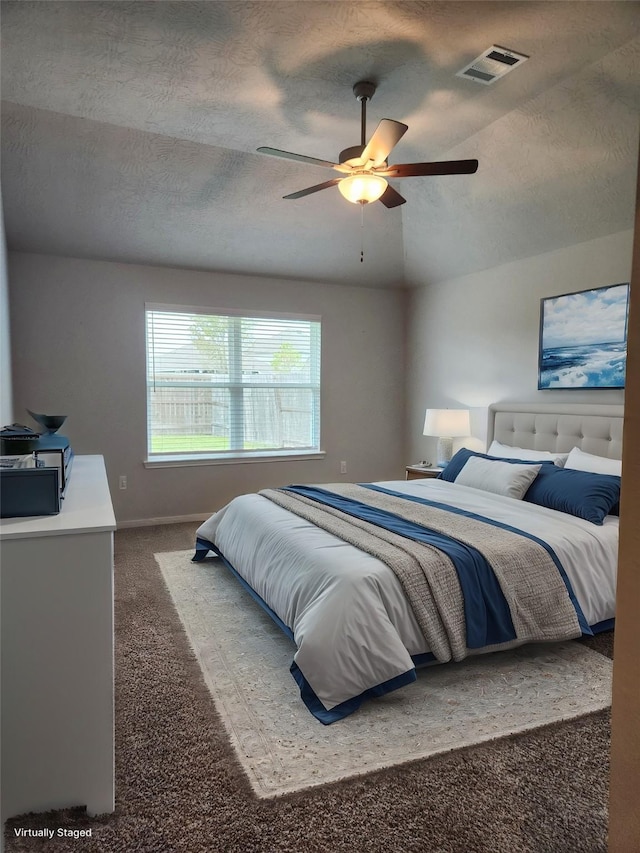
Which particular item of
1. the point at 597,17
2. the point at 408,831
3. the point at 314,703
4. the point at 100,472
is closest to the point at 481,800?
the point at 408,831

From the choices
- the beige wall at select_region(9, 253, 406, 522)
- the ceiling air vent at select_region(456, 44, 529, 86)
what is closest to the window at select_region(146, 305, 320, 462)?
the beige wall at select_region(9, 253, 406, 522)

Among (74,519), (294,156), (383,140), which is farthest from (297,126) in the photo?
(74,519)

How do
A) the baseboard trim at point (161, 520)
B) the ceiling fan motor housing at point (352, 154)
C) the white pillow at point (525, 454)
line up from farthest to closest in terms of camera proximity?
the baseboard trim at point (161, 520) → the white pillow at point (525, 454) → the ceiling fan motor housing at point (352, 154)

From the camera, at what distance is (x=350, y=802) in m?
1.73

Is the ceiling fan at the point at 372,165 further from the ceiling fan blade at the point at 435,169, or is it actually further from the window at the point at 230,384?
the window at the point at 230,384

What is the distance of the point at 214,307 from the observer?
5.33 m

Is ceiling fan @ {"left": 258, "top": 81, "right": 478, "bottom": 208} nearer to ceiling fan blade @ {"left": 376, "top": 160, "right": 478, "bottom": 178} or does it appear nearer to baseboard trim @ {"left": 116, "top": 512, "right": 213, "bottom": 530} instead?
ceiling fan blade @ {"left": 376, "top": 160, "right": 478, "bottom": 178}

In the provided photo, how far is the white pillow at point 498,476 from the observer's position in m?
3.64

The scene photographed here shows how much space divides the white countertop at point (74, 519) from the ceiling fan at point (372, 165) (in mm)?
1715

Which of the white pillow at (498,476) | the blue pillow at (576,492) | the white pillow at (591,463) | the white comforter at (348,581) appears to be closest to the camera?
the white comforter at (348,581)

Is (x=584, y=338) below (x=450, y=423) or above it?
above

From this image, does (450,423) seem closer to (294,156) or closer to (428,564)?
(428,564)

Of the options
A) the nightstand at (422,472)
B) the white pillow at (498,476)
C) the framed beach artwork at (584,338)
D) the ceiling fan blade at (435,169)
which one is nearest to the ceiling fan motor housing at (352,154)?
the ceiling fan blade at (435,169)

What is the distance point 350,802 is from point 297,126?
343cm
